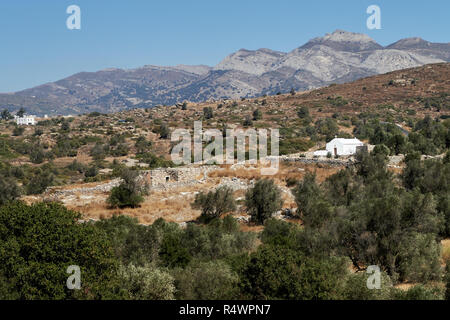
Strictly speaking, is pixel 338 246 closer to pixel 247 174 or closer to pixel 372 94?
pixel 247 174

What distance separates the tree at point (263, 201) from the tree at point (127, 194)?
753 centimetres

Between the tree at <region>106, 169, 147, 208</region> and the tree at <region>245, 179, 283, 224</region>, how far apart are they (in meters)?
7.53

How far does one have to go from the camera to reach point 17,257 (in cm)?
1064

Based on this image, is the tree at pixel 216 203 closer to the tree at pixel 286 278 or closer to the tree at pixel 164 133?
the tree at pixel 286 278

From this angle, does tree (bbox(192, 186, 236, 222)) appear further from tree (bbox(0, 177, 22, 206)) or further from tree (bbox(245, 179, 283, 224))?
tree (bbox(0, 177, 22, 206))

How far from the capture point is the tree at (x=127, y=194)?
87.7ft

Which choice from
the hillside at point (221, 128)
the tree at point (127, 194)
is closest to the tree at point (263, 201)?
the hillside at point (221, 128)

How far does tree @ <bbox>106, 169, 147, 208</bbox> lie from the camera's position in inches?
1053

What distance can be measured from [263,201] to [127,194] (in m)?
8.95

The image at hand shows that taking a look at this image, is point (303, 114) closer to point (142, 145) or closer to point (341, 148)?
point (142, 145)

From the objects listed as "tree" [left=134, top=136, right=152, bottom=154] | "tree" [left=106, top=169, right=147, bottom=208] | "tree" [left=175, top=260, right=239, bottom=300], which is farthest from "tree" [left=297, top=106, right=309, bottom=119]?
"tree" [left=175, top=260, right=239, bottom=300]

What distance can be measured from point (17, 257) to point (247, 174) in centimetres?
2416
